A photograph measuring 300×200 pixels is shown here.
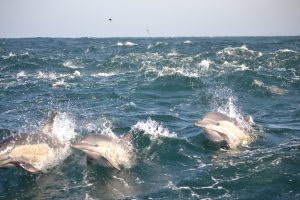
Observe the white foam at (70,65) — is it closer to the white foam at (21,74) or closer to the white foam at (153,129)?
the white foam at (21,74)

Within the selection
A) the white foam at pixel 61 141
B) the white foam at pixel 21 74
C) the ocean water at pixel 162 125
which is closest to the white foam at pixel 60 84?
the ocean water at pixel 162 125

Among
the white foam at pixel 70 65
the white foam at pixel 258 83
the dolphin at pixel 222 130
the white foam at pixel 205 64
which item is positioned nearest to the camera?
the dolphin at pixel 222 130

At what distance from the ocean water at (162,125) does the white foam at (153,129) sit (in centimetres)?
4

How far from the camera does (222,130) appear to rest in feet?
38.3

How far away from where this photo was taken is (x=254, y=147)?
463 inches

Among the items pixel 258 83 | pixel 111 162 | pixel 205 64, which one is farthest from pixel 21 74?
pixel 111 162

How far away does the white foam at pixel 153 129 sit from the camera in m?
13.3

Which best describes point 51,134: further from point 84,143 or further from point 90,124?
point 90,124

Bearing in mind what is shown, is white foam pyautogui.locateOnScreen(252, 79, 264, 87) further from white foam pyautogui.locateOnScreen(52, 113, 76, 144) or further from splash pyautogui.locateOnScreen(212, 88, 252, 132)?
white foam pyautogui.locateOnScreen(52, 113, 76, 144)

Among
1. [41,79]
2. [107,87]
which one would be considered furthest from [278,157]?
[41,79]

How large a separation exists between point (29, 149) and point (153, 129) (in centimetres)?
524

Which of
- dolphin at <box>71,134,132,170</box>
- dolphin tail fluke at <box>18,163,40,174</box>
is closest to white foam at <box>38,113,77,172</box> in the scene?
dolphin tail fluke at <box>18,163,40,174</box>

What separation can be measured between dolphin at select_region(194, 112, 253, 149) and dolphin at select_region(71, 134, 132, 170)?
103 inches

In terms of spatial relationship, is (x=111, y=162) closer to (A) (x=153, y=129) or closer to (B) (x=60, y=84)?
(A) (x=153, y=129)
